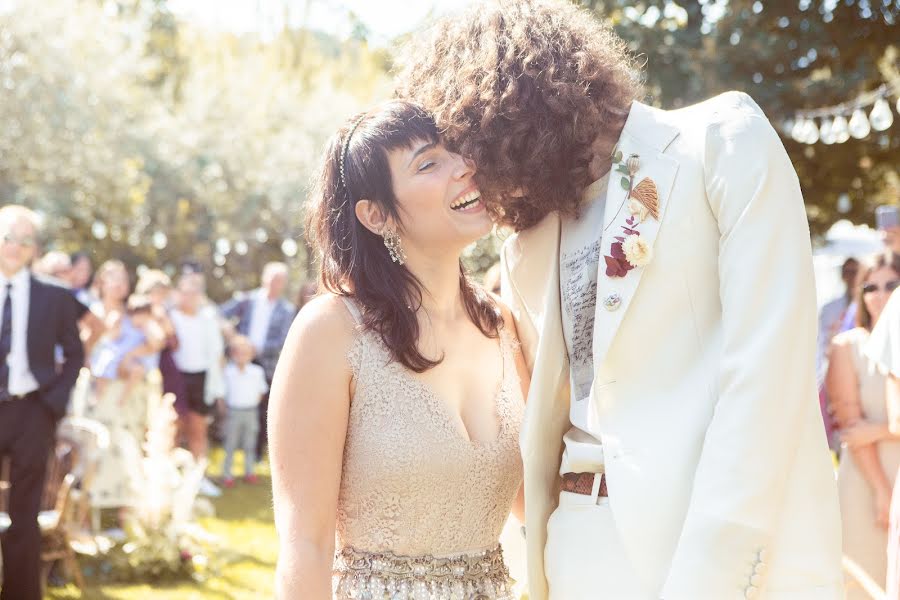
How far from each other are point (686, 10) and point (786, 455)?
9.67 meters

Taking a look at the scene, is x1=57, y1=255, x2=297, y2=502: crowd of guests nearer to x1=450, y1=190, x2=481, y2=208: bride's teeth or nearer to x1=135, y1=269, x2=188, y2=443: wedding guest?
x1=135, y1=269, x2=188, y2=443: wedding guest

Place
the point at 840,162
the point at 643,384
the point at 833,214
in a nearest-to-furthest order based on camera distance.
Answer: the point at 643,384 < the point at 840,162 < the point at 833,214

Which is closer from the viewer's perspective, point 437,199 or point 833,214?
point 437,199

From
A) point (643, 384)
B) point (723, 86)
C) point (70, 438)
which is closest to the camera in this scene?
point (643, 384)

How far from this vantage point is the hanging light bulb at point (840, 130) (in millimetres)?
12662

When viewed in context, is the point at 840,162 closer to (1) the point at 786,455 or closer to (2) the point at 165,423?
(2) the point at 165,423

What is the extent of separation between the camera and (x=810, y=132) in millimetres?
12875

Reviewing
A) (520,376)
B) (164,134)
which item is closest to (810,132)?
(520,376)

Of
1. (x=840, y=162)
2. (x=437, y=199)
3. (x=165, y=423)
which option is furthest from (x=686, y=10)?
(x=437, y=199)

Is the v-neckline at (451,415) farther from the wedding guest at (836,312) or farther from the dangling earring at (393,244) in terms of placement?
the wedding guest at (836,312)

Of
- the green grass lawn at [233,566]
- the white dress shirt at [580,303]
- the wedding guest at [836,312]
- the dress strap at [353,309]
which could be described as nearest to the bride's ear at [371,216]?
the dress strap at [353,309]

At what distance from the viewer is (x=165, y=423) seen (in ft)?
23.8

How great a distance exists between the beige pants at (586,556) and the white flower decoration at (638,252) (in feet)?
1.83

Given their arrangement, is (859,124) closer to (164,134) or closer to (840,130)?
(840,130)
